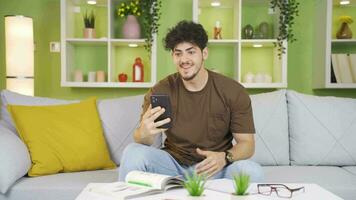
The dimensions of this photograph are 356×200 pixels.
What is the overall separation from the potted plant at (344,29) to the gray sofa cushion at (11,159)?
2.46m

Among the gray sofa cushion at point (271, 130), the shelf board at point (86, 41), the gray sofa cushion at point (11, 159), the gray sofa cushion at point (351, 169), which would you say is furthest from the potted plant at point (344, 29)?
the gray sofa cushion at point (11, 159)

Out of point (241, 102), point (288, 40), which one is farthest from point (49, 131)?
point (288, 40)

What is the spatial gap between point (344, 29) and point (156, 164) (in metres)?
2.17

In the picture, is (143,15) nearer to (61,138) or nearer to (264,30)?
(264,30)

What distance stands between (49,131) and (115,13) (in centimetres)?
145

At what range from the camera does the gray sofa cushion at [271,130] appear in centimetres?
235

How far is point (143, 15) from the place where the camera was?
10.5 feet

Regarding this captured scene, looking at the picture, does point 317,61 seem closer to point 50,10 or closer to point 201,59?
point 201,59

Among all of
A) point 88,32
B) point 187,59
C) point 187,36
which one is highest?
point 88,32

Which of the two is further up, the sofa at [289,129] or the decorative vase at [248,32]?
the decorative vase at [248,32]

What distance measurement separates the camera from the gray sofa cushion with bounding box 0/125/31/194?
180cm

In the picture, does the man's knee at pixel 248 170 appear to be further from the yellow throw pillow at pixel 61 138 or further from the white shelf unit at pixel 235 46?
the white shelf unit at pixel 235 46

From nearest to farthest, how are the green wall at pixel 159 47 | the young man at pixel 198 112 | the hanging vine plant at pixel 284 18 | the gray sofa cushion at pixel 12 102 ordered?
the young man at pixel 198 112 < the gray sofa cushion at pixel 12 102 < the hanging vine plant at pixel 284 18 < the green wall at pixel 159 47

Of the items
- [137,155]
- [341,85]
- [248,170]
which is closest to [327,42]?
[341,85]
